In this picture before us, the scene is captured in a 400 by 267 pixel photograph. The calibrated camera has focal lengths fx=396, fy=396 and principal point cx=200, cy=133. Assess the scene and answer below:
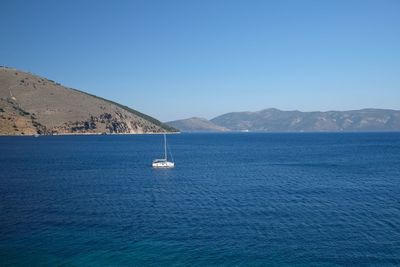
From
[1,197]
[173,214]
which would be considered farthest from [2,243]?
[1,197]

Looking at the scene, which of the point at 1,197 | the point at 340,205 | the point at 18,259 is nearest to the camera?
the point at 18,259

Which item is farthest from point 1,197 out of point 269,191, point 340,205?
point 340,205

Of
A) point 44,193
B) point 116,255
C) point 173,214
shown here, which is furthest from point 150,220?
point 44,193

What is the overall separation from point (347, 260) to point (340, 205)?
24577 mm

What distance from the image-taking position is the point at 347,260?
38406mm

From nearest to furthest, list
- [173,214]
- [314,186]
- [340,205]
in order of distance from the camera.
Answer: [173,214] → [340,205] → [314,186]

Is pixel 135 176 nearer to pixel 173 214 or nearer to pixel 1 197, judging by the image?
pixel 1 197

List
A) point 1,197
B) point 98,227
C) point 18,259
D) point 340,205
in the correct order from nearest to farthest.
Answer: point 18,259
point 98,227
point 340,205
point 1,197

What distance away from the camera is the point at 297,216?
54625mm

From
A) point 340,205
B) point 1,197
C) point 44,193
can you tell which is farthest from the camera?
point 44,193

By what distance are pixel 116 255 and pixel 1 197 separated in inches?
1478

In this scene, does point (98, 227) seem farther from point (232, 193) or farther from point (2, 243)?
point (232, 193)

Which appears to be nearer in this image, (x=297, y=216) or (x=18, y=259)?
(x=18, y=259)

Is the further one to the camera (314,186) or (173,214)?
(314,186)
